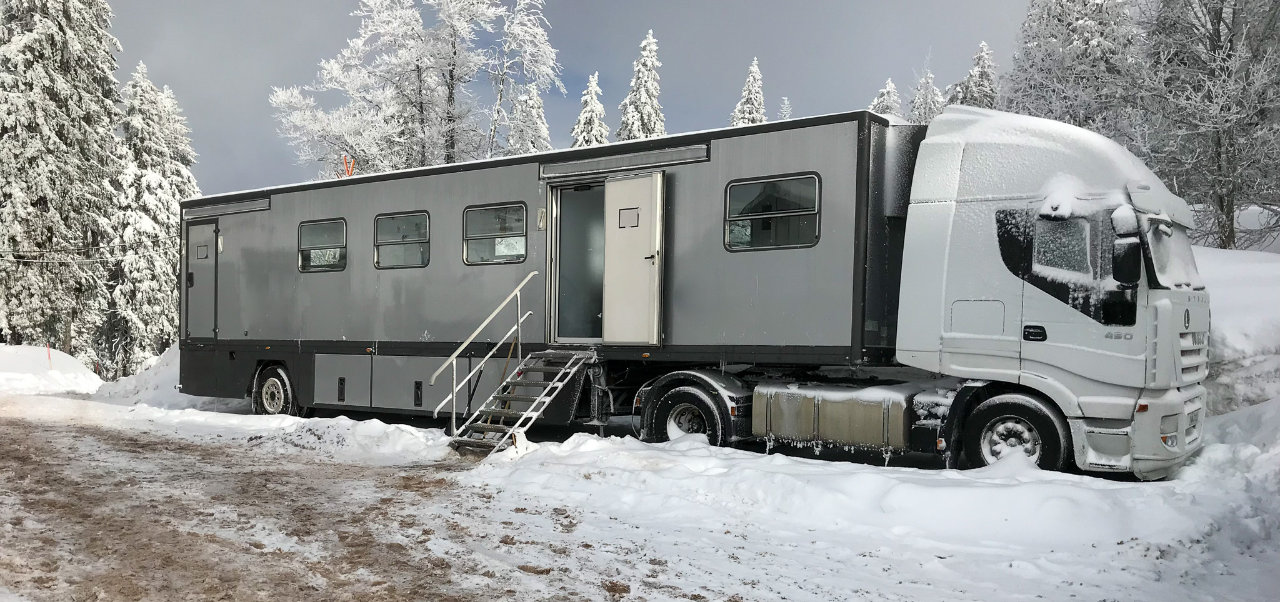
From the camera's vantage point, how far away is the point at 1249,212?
20.1 meters

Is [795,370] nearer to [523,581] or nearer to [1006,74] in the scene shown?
[523,581]

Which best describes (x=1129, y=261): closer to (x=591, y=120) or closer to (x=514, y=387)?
(x=514, y=387)

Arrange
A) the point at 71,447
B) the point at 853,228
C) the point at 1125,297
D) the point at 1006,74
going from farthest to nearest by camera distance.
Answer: the point at 1006,74 < the point at 71,447 < the point at 853,228 < the point at 1125,297

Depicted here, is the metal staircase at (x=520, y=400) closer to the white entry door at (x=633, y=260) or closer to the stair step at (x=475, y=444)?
the stair step at (x=475, y=444)

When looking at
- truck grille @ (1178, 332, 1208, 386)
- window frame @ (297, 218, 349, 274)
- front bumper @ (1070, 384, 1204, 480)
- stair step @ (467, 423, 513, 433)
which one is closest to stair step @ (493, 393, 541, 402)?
stair step @ (467, 423, 513, 433)

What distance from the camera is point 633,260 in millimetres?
9727

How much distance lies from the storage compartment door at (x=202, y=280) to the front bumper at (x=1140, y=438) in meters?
12.4

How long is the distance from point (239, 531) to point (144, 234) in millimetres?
31173

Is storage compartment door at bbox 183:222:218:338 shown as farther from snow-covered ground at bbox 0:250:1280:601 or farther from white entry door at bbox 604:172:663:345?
white entry door at bbox 604:172:663:345

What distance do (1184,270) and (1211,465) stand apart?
170 cm

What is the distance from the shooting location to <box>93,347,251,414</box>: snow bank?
52.2 ft

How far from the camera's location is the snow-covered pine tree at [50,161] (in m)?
25.6

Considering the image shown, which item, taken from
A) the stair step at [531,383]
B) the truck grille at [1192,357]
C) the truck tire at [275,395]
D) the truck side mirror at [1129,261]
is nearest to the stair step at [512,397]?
the stair step at [531,383]

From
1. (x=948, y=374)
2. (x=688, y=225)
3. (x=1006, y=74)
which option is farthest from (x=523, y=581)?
(x=1006, y=74)
